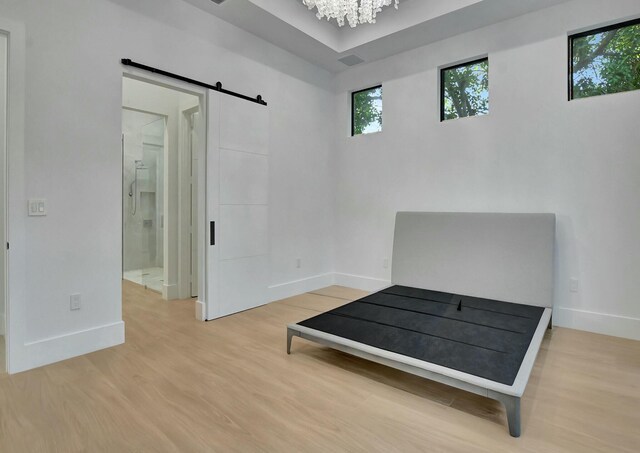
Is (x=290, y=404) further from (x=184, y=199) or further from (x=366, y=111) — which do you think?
(x=366, y=111)

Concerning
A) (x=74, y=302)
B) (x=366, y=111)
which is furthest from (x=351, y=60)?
(x=74, y=302)

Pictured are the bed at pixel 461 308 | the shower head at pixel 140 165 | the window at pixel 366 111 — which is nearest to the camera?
the bed at pixel 461 308

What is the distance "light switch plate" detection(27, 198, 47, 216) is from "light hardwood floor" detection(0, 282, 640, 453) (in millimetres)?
1169

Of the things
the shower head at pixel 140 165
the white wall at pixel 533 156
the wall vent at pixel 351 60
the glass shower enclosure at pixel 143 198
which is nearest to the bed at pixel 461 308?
the white wall at pixel 533 156

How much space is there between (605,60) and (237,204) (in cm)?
401

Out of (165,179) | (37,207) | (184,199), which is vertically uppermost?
(165,179)

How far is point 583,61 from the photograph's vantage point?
3527 mm

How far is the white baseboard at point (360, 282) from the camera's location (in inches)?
196

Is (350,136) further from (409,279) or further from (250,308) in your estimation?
(250,308)

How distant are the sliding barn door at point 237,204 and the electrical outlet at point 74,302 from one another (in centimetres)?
119

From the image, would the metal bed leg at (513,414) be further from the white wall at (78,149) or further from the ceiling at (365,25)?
the ceiling at (365,25)

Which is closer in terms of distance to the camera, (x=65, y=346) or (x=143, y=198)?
(x=65, y=346)

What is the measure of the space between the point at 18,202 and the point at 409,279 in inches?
148

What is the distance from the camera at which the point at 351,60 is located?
491 cm
